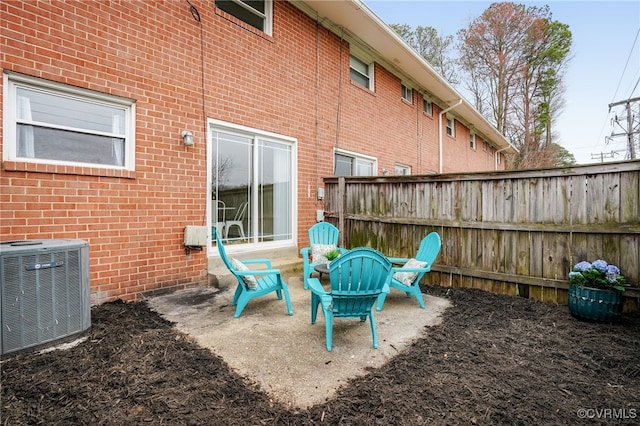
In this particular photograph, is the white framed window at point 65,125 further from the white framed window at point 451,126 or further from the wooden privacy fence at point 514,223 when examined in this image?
the white framed window at point 451,126

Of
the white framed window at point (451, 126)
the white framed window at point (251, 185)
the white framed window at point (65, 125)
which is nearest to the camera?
the white framed window at point (65, 125)

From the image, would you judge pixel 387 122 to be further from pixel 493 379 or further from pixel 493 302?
pixel 493 379

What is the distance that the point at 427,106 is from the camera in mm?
11523

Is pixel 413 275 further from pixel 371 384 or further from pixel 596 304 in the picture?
pixel 371 384

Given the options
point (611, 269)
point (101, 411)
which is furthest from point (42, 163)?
point (611, 269)

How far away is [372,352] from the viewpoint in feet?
8.62

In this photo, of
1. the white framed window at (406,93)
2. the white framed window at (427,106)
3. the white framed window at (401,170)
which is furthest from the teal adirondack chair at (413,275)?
the white framed window at (427,106)

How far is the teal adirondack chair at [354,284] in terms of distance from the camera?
2.67 meters

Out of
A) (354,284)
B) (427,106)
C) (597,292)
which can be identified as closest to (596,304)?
(597,292)

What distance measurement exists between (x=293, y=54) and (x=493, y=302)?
5713 millimetres

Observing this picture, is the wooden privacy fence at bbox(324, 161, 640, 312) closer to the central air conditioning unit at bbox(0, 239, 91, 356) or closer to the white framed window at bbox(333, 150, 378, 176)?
the white framed window at bbox(333, 150, 378, 176)

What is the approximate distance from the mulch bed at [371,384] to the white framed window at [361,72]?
6959 mm

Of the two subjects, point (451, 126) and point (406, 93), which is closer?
point (406, 93)

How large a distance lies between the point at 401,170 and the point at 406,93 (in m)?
2.69
